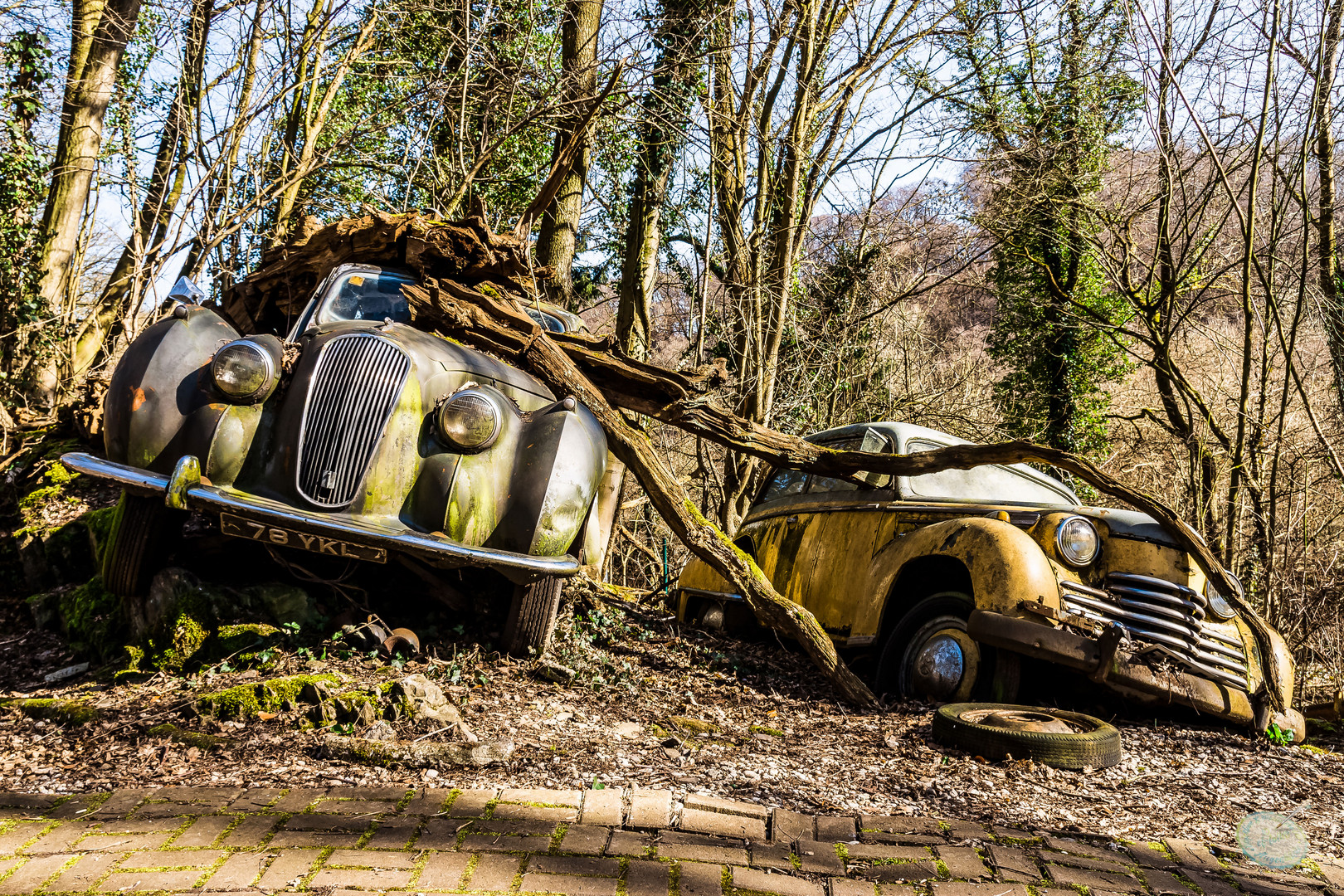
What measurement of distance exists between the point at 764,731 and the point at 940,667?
1.19m

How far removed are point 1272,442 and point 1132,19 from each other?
3506mm

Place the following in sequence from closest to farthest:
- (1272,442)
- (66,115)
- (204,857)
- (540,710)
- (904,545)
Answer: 1. (204,857)
2. (540,710)
3. (904,545)
4. (1272,442)
5. (66,115)

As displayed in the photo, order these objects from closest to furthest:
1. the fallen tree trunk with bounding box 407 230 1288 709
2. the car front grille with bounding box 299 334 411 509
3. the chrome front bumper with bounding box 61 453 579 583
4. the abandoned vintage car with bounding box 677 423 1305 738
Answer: the chrome front bumper with bounding box 61 453 579 583 < the car front grille with bounding box 299 334 411 509 < the abandoned vintage car with bounding box 677 423 1305 738 < the fallen tree trunk with bounding box 407 230 1288 709

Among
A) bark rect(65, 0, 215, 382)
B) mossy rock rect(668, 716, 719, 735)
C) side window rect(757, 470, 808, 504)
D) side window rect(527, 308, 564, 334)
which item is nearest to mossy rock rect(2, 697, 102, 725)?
mossy rock rect(668, 716, 719, 735)

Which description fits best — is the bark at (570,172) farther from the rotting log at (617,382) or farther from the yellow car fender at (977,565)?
the yellow car fender at (977,565)

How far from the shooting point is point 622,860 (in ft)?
8.57

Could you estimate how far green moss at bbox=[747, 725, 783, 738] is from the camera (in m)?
4.33

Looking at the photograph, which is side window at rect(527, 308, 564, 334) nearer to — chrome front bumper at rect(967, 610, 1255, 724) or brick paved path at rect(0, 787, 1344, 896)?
chrome front bumper at rect(967, 610, 1255, 724)

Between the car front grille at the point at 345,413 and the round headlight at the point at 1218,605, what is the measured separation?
173 inches

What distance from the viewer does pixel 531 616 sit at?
4.70 m

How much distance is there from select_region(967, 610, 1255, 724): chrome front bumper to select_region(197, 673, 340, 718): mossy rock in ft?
10.3

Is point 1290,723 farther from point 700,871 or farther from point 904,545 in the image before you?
point 700,871

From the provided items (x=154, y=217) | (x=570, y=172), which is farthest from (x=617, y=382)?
(x=154, y=217)

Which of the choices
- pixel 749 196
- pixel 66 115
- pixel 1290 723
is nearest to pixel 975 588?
pixel 1290 723
